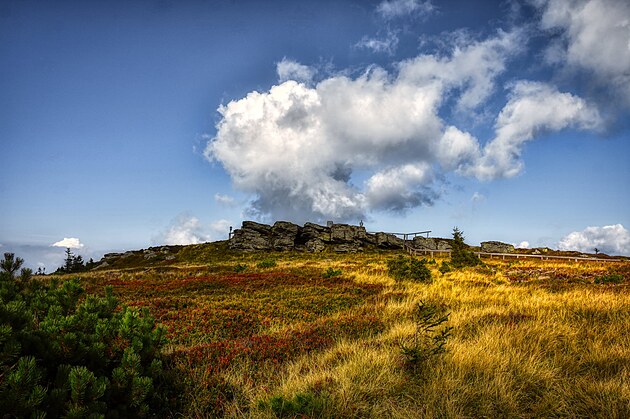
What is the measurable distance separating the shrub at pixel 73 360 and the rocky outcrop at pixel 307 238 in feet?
168

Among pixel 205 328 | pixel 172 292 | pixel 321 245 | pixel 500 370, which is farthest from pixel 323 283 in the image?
pixel 321 245

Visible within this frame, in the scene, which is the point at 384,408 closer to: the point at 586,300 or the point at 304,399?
the point at 304,399

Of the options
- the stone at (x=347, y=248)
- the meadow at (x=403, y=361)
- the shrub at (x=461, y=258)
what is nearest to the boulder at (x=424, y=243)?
the stone at (x=347, y=248)

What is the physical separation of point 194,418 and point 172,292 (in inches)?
502

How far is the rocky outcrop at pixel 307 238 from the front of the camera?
188 feet

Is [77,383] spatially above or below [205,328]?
above

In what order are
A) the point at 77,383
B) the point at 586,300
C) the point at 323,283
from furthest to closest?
the point at 323,283 < the point at 586,300 < the point at 77,383

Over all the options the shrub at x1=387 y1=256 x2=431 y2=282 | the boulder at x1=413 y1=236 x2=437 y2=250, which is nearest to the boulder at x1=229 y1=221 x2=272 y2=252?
the boulder at x1=413 y1=236 x2=437 y2=250

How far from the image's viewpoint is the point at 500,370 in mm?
4898

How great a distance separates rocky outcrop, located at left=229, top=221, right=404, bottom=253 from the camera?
5728 centimetres

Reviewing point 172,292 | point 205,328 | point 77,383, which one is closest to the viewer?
point 77,383

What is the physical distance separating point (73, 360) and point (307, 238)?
58261mm

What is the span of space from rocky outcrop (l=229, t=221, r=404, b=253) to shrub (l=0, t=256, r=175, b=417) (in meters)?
51.1

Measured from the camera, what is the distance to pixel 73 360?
3.62 metres
